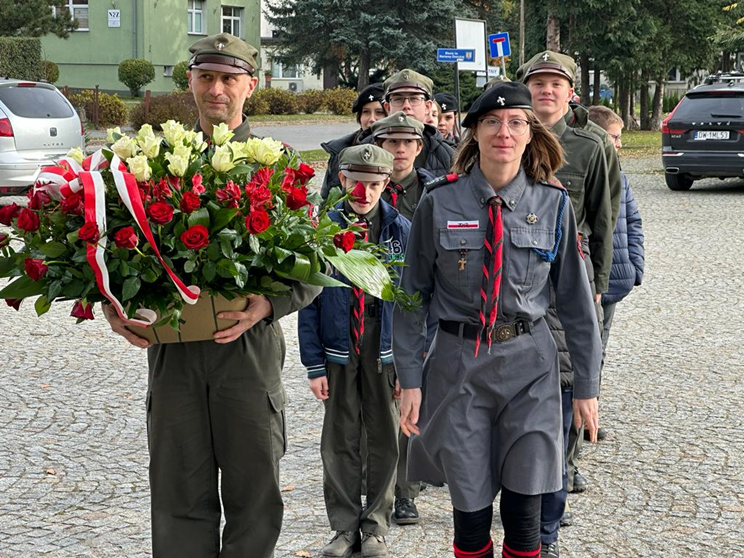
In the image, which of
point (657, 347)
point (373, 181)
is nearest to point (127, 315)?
point (373, 181)

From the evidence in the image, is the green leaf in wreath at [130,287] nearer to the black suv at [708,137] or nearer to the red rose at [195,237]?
the red rose at [195,237]

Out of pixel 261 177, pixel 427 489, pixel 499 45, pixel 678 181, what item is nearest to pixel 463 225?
pixel 261 177

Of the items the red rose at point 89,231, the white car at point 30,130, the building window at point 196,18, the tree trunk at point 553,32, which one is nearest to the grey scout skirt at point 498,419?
the red rose at point 89,231

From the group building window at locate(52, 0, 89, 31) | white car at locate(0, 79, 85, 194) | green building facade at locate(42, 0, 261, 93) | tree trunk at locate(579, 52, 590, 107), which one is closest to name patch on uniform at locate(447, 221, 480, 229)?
white car at locate(0, 79, 85, 194)

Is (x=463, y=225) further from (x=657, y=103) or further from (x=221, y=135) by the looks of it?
(x=657, y=103)

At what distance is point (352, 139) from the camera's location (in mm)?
6719

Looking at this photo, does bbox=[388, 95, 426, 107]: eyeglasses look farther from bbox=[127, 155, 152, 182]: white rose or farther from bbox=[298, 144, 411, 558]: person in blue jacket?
bbox=[127, 155, 152, 182]: white rose

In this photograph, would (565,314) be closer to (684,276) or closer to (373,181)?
(373,181)

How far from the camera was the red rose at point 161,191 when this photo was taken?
11.7 ft

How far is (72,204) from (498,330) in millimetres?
1500

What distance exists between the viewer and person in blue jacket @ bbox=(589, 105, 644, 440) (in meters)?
6.75

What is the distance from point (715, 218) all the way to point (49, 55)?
39.2 metres

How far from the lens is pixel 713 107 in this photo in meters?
21.5

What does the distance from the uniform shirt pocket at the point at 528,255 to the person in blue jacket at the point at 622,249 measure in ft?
8.50
